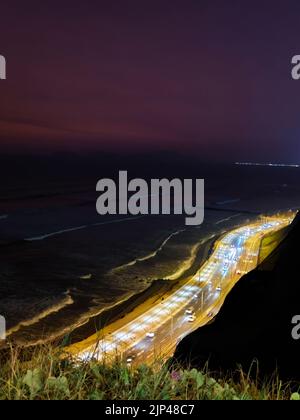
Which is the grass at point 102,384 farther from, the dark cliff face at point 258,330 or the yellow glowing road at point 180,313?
the yellow glowing road at point 180,313

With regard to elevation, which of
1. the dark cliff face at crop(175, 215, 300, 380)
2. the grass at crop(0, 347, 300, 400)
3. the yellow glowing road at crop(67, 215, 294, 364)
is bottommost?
the yellow glowing road at crop(67, 215, 294, 364)

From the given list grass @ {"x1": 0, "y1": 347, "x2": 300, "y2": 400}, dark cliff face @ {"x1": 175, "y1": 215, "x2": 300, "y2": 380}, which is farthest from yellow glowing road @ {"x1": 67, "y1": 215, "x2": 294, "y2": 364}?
grass @ {"x1": 0, "y1": 347, "x2": 300, "y2": 400}

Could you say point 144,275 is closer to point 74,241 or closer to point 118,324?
point 118,324

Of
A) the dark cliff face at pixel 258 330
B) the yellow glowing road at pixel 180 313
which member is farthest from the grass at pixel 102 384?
the yellow glowing road at pixel 180 313

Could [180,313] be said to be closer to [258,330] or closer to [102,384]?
[258,330]

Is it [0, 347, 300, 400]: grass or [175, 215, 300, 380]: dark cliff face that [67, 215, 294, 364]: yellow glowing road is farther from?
[0, 347, 300, 400]: grass

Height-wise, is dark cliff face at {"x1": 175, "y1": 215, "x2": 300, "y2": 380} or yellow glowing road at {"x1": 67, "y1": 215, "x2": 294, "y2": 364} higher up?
dark cliff face at {"x1": 175, "y1": 215, "x2": 300, "y2": 380}
